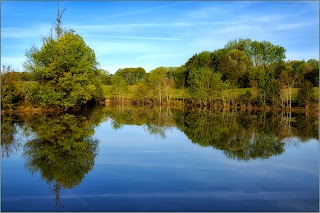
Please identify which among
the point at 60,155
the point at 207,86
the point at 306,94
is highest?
the point at 207,86

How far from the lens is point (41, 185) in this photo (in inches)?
418

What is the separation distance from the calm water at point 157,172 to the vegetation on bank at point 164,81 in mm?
15489

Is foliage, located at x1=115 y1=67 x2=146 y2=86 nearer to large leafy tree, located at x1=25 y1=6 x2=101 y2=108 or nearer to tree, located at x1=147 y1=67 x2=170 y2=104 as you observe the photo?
tree, located at x1=147 y1=67 x2=170 y2=104

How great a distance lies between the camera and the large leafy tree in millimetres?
36344

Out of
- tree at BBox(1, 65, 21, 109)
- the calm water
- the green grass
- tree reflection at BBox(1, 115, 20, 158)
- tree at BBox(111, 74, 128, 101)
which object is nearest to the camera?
the calm water

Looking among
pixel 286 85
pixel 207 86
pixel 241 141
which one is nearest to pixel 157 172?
pixel 241 141

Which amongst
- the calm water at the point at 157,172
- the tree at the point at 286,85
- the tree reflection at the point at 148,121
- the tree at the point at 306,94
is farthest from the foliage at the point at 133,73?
the calm water at the point at 157,172

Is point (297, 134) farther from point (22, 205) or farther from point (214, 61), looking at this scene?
point (214, 61)

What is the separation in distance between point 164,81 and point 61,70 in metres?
30.2

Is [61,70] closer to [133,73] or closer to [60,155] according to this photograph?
[60,155]

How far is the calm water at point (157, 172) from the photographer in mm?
9031

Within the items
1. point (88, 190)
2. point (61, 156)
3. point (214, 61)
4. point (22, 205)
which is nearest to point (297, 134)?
point (61, 156)

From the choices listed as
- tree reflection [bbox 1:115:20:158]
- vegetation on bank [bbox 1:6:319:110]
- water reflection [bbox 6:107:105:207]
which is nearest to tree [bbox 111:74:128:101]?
vegetation on bank [bbox 1:6:319:110]

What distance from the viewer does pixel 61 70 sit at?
3712 cm
